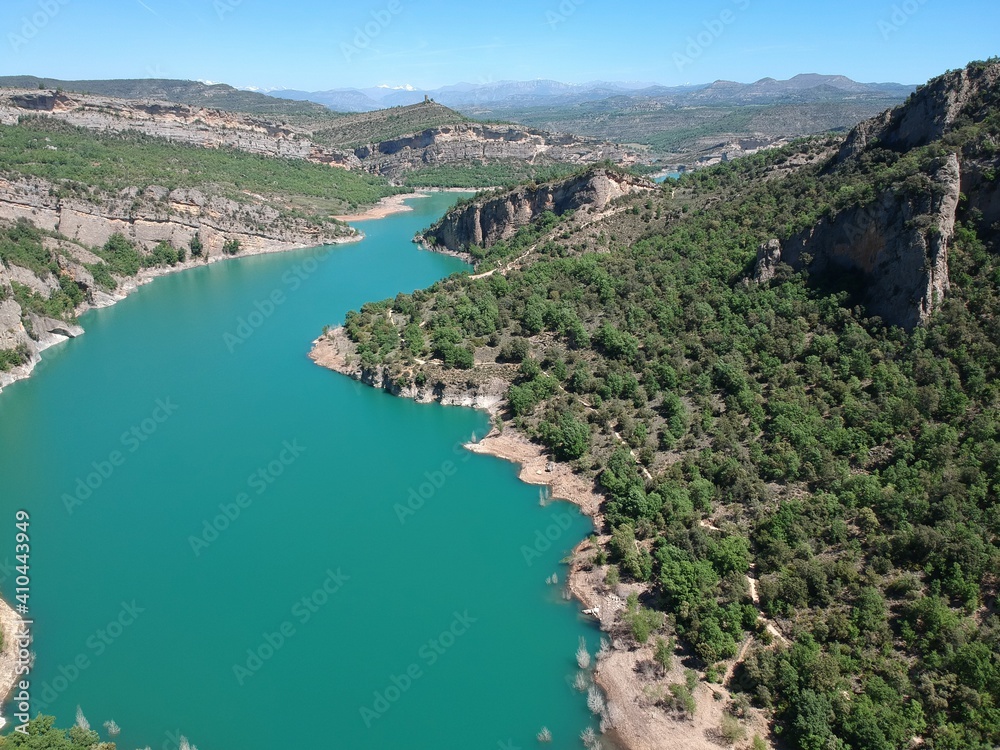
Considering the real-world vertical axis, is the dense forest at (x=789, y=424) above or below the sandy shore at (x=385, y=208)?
below

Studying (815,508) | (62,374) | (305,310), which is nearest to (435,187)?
(305,310)

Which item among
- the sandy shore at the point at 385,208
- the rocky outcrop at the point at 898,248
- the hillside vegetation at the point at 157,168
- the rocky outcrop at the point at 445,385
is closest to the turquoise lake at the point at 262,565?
the rocky outcrop at the point at 445,385

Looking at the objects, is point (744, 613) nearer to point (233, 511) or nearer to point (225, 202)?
point (233, 511)

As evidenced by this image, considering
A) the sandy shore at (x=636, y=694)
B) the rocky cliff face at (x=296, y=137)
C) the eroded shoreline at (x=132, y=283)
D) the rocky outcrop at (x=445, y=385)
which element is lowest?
the sandy shore at (x=636, y=694)

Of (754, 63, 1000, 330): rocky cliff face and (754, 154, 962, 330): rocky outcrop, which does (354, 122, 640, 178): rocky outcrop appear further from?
(754, 154, 962, 330): rocky outcrop

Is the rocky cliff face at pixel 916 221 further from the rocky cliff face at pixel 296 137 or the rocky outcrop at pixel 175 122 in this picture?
the rocky cliff face at pixel 296 137

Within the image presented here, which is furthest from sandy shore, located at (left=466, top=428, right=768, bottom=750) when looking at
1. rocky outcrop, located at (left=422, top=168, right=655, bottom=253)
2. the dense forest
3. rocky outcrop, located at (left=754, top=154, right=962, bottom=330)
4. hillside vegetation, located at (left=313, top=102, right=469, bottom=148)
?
hillside vegetation, located at (left=313, top=102, right=469, bottom=148)
